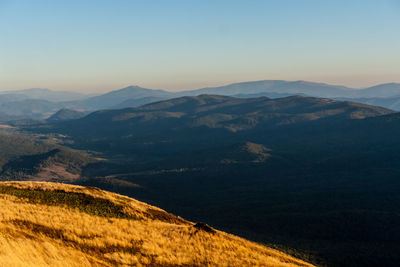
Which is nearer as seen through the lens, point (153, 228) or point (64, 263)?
point (64, 263)

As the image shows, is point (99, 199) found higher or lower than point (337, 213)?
higher

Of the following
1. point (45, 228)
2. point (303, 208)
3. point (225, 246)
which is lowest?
point (303, 208)

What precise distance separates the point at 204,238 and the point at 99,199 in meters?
22.2

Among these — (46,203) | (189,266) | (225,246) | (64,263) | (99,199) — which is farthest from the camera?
(99,199)

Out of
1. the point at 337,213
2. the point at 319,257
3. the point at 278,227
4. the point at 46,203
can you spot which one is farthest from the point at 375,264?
the point at 46,203

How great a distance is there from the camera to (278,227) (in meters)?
142

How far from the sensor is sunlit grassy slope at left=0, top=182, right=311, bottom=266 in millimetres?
23391

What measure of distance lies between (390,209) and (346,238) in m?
62.4

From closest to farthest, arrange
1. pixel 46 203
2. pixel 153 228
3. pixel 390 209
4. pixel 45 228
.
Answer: pixel 45 228
pixel 153 228
pixel 46 203
pixel 390 209

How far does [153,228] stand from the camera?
40375 mm

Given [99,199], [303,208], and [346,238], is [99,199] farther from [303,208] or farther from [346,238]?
[303,208]

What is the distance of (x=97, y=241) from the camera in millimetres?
29125

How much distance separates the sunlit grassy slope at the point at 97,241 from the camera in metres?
23.4

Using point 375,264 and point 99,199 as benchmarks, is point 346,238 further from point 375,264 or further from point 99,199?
point 99,199
